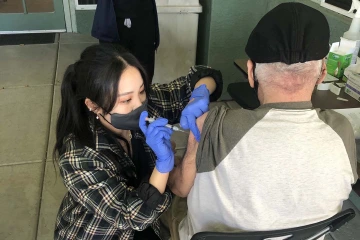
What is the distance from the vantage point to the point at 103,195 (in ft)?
3.65

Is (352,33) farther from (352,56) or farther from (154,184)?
(154,184)

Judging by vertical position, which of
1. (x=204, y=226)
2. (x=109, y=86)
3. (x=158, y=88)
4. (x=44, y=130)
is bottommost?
(x=44, y=130)

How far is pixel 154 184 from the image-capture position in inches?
44.3

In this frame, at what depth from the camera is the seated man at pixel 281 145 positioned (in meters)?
0.84

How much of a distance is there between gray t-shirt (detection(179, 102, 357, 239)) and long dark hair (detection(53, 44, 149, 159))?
0.43 metres

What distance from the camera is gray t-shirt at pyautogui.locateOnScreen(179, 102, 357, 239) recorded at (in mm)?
835

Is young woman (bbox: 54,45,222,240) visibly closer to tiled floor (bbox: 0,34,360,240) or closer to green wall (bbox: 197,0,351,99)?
tiled floor (bbox: 0,34,360,240)

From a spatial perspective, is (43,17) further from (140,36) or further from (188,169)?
(188,169)

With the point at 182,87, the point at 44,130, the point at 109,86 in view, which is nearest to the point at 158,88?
the point at 182,87

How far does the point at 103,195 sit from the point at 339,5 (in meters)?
1.67

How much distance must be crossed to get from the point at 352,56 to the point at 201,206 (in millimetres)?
1133

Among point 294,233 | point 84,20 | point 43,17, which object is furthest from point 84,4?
point 294,233

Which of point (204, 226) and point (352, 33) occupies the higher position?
point (352, 33)

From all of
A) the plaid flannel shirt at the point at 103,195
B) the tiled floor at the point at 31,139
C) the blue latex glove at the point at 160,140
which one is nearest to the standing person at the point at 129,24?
the tiled floor at the point at 31,139
